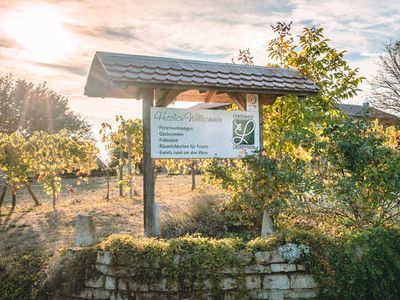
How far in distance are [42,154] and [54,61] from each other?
3.55 metres

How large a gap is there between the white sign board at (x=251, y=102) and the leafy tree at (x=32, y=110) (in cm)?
2695

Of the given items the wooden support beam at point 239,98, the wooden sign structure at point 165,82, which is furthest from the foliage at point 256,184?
the wooden support beam at point 239,98

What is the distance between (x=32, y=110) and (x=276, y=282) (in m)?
32.3

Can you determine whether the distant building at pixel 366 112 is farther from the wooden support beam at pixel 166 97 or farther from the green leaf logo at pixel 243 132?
the wooden support beam at pixel 166 97

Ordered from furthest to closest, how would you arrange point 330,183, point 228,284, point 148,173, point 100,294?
1. point 148,173
2. point 330,183
3. point 100,294
4. point 228,284

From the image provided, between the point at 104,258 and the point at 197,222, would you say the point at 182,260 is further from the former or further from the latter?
the point at 197,222

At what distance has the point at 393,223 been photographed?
19.3ft

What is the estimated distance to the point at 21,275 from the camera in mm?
5883

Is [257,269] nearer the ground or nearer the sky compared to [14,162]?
nearer the ground

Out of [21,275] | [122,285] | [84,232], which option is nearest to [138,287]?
[122,285]

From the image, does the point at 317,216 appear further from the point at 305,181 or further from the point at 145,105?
the point at 145,105

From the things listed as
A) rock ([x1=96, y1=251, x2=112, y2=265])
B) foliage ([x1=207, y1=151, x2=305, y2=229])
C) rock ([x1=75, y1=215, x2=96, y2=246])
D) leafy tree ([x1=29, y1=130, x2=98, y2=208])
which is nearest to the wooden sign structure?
foliage ([x1=207, y1=151, x2=305, y2=229])

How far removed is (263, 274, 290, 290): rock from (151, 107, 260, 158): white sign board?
2575 mm

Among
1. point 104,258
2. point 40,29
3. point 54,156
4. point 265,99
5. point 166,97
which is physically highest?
point 40,29
